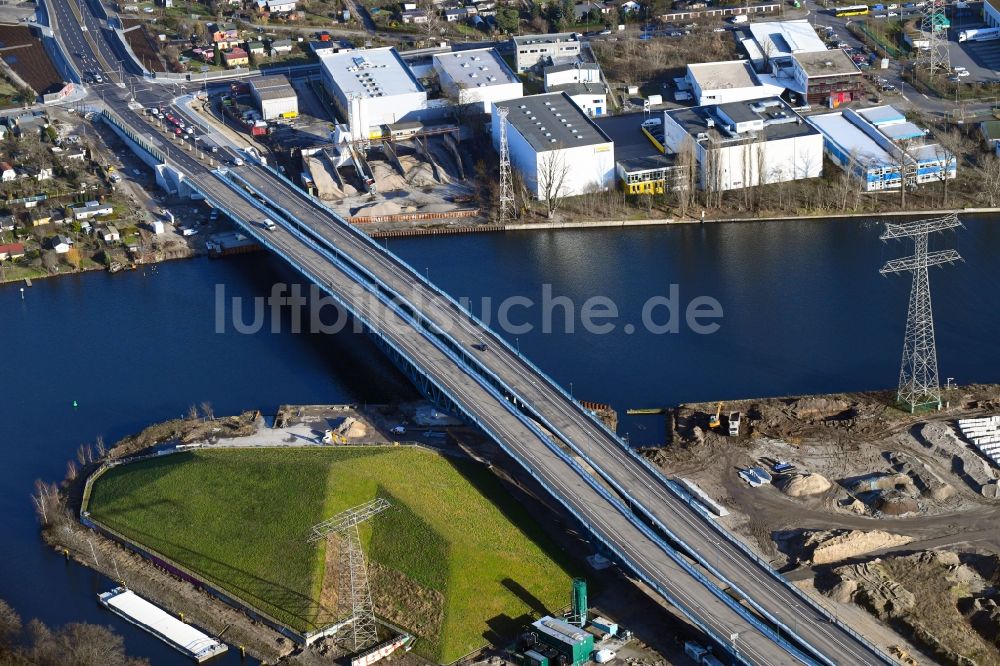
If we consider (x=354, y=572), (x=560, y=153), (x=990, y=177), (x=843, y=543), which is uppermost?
(x=560, y=153)

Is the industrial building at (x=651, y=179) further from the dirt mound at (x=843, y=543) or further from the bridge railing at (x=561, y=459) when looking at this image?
the dirt mound at (x=843, y=543)

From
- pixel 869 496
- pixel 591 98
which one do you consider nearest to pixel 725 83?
pixel 591 98

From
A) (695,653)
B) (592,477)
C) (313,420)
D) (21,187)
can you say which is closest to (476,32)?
(21,187)

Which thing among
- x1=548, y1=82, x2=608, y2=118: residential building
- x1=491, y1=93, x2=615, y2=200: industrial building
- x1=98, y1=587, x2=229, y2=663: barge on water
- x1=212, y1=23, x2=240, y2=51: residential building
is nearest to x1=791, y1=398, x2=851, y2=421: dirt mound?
x1=491, y1=93, x2=615, y2=200: industrial building

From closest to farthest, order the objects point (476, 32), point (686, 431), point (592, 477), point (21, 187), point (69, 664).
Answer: point (69, 664) → point (592, 477) → point (686, 431) → point (21, 187) → point (476, 32)

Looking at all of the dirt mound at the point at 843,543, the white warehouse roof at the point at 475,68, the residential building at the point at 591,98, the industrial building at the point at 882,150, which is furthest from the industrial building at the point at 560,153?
the dirt mound at the point at 843,543

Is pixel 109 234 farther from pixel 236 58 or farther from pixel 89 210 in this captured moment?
pixel 236 58

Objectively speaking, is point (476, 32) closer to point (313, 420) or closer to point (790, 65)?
point (790, 65)

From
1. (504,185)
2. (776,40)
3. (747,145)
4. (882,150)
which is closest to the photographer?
(504,185)
